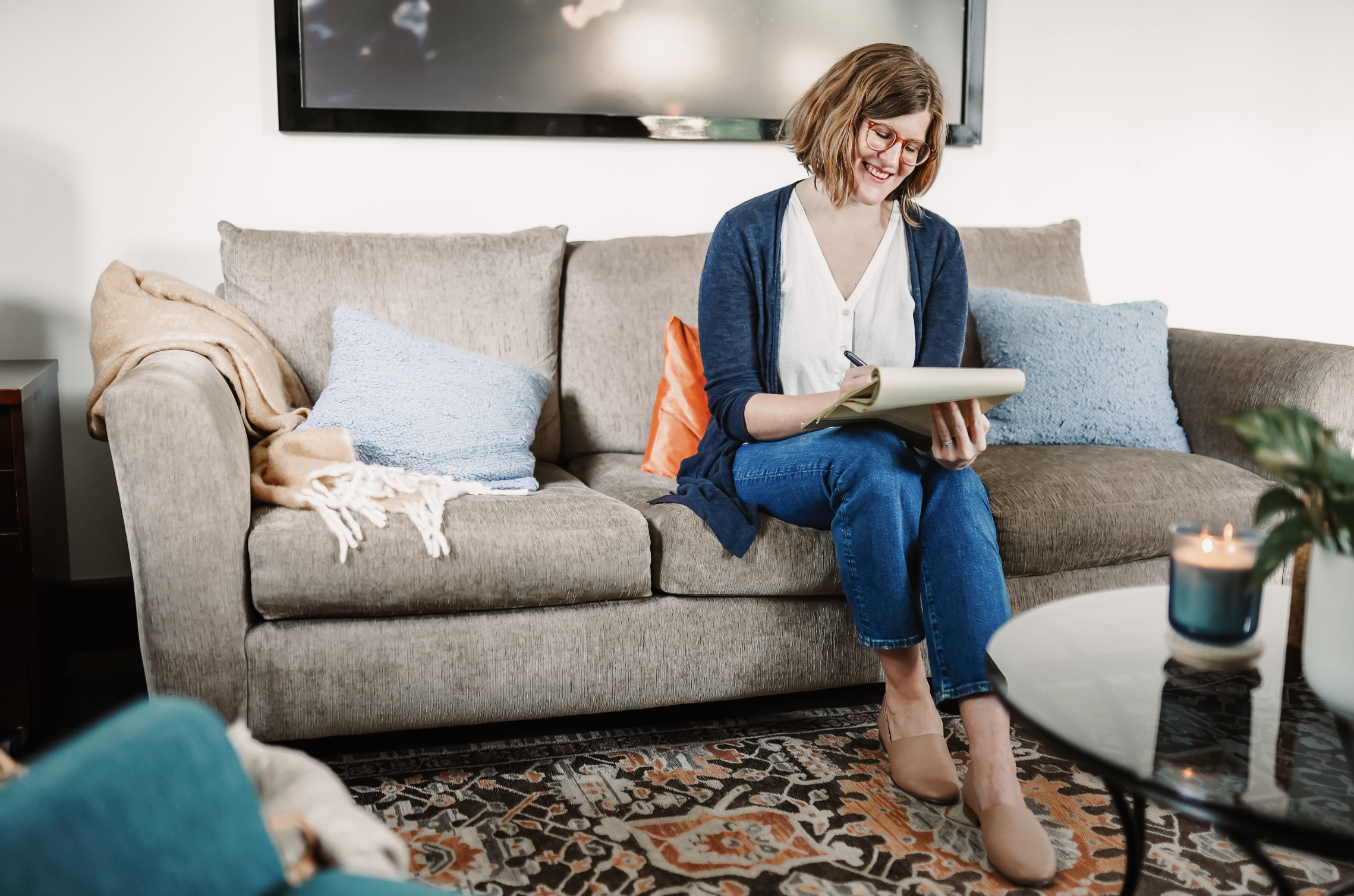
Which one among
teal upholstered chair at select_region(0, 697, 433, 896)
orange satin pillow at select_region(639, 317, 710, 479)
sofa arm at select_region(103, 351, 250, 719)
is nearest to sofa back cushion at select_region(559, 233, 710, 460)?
orange satin pillow at select_region(639, 317, 710, 479)

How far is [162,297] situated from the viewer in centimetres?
198

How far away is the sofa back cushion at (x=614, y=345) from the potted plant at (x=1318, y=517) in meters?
1.47

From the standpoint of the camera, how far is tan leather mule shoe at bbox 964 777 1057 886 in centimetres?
132

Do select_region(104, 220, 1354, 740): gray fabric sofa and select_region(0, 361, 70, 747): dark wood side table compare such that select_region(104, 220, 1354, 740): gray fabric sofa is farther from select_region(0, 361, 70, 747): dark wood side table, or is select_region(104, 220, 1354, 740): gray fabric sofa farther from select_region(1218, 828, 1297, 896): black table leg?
select_region(1218, 828, 1297, 896): black table leg

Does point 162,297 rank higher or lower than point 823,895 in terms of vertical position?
higher

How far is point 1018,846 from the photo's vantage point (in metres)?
1.34

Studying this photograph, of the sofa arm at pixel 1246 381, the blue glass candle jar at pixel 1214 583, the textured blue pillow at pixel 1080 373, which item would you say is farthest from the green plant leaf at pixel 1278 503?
the textured blue pillow at pixel 1080 373

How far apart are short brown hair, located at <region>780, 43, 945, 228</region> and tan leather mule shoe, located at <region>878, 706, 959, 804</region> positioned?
89 cm

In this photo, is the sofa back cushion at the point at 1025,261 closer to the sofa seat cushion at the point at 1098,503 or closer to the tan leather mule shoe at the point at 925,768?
the sofa seat cushion at the point at 1098,503

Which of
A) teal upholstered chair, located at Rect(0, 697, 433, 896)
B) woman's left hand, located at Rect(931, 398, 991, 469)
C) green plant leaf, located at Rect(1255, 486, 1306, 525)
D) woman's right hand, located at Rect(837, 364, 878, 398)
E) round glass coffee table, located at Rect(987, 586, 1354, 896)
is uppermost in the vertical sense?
woman's right hand, located at Rect(837, 364, 878, 398)

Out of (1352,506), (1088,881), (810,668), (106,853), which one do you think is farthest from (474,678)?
(1352,506)

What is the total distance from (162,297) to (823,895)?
5.06 feet

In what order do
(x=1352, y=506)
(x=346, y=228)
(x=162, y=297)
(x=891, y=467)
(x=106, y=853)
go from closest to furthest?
1. (x=106, y=853)
2. (x=1352, y=506)
3. (x=891, y=467)
4. (x=162, y=297)
5. (x=346, y=228)

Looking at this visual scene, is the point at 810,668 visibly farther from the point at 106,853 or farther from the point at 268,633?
the point at 106,853
